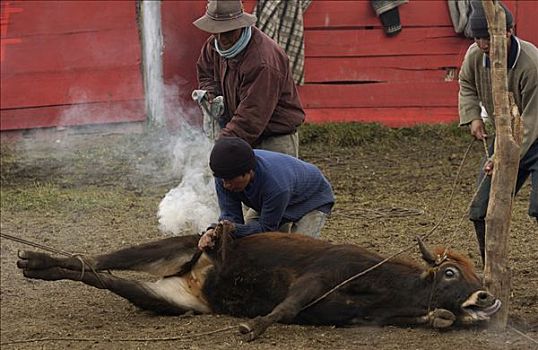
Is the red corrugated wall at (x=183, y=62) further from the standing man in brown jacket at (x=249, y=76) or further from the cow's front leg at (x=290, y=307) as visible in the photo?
the cow's front leg at (x=290, y=307)

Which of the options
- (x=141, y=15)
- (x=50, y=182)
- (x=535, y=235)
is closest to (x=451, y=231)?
(x=535, y=235)

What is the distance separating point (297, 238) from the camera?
6.68 meters

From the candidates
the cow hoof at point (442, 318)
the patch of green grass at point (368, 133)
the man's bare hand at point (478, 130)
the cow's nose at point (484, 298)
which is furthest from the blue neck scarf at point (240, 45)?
the patch of green grass at point (368, 133)

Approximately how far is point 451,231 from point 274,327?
115 inches

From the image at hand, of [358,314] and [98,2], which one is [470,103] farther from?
[98,2]

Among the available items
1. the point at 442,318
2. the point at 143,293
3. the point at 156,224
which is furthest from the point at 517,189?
the point at 156,224

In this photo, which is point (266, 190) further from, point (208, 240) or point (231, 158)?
point (208, 240)

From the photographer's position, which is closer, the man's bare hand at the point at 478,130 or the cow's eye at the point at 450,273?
the cow's eye at the point at 450,273

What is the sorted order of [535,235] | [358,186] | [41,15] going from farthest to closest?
[41,15] < [358,186] < [535,235]

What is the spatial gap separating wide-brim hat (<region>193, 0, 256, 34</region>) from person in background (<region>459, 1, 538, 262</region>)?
54.7 inches

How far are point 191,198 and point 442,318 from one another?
3784mm

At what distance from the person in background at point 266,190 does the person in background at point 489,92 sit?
955 millimetres

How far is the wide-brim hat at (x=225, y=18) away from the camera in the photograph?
6898mm

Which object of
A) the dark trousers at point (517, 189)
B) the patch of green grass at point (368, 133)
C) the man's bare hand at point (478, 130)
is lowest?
the patch of green grass at point (368, 133)
